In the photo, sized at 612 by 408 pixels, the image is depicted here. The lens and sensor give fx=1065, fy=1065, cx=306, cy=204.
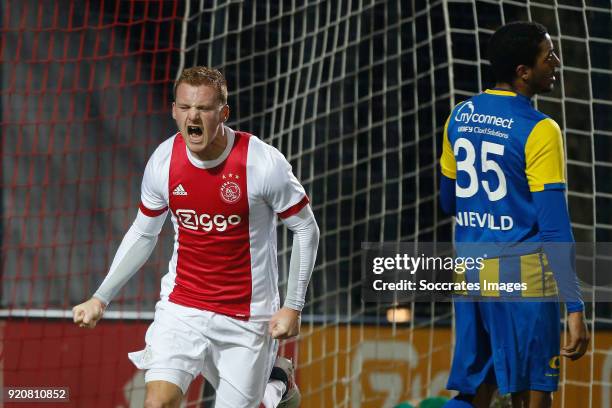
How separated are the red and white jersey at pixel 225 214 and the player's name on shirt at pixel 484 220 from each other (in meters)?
0.51

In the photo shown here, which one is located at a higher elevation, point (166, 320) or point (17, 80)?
point (17, 80)

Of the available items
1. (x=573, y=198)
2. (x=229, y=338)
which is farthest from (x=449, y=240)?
A: (x=229, y=338)

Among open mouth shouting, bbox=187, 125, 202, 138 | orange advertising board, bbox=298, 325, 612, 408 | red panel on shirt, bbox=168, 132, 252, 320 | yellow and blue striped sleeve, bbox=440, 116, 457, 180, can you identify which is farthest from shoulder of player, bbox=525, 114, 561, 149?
orange advertising board, bbox=298, 325, 612, 408

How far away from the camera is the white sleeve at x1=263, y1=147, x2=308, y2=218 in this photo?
3383mm

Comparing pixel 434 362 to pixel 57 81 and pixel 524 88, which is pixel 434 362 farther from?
pixel 57 81

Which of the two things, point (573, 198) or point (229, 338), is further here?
point (573, 198)

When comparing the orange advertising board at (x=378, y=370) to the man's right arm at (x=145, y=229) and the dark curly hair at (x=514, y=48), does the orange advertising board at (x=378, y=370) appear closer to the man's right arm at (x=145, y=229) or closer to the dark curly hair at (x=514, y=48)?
the man's right arm at (x=145, y=229)

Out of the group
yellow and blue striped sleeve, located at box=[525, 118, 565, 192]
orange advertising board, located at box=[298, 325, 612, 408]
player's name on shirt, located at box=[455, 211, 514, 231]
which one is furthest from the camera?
orange advertising board, located at box=[298, 325, 612, 408]

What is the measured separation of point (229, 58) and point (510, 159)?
311 centimetres

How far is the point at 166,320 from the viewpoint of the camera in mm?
3420

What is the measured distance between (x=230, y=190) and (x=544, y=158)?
974mm

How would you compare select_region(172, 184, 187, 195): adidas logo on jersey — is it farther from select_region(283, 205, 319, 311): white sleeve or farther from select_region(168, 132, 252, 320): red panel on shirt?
select_region(283, 205, 319, 311): white sleeve

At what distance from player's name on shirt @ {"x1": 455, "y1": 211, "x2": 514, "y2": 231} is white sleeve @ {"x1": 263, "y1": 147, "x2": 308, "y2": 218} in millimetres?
502

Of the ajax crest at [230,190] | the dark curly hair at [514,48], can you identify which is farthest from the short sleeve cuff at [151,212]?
the dark curly hair at [514,48]
